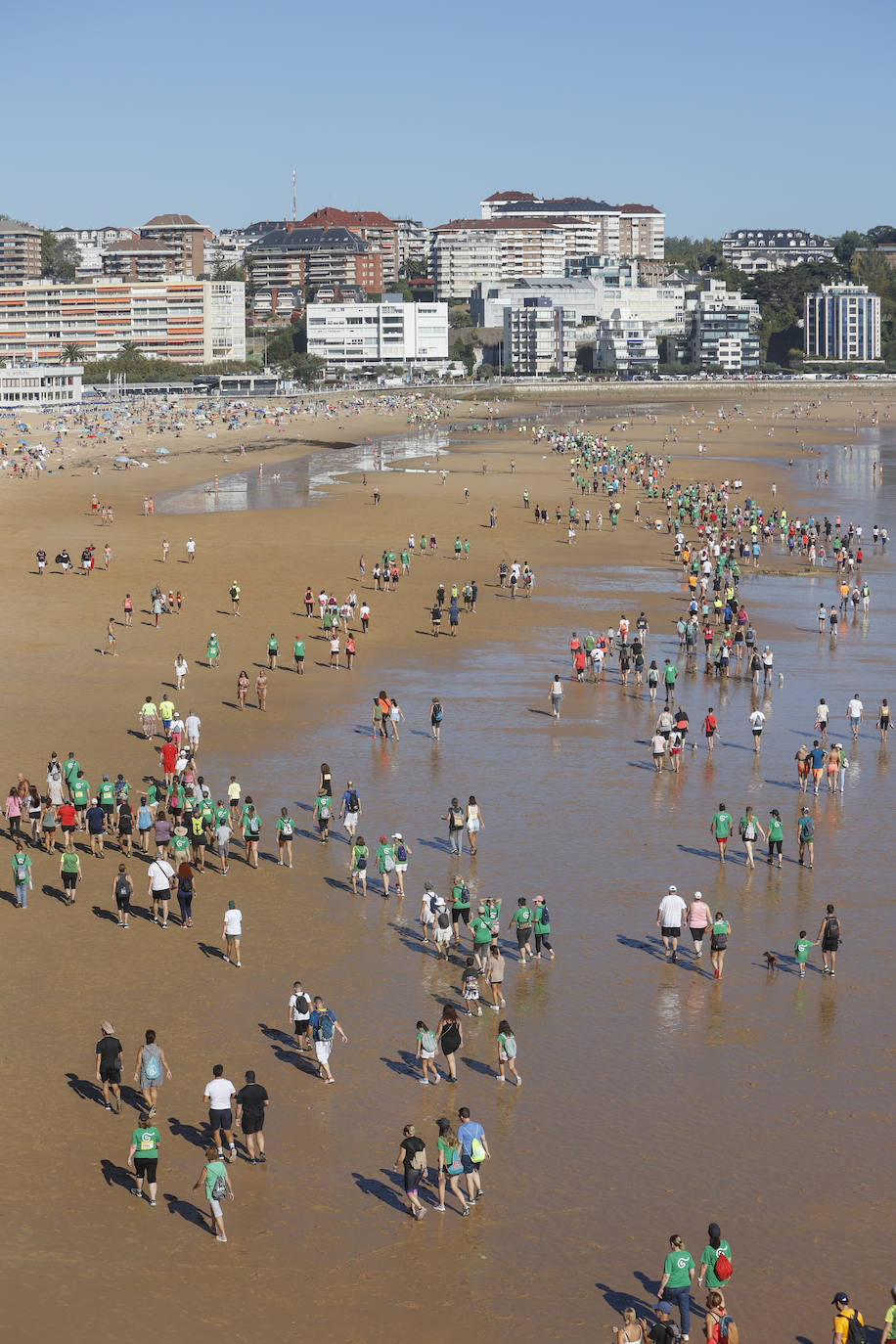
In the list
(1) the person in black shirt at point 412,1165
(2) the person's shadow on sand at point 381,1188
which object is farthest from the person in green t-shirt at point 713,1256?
(2) the person's shadow on sand at point 381,1188

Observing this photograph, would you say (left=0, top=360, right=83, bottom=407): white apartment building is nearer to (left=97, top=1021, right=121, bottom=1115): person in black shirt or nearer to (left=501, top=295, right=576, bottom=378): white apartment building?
(left=501, top=295, right=576, bottom=378): white apartment building

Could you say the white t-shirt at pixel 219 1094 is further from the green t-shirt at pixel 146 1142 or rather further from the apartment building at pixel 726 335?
the apartment building at pixel 726 335

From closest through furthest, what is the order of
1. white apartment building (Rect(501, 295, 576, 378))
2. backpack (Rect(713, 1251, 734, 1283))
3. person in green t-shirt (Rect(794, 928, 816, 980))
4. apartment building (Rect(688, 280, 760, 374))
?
backpack (Rect(713, 1251, 734, 1283)) < person in green t-shirt (Rect(794, 928, 816, 980)) < apartment building (Rect(688, 280, 760, 374)) < white apartment building (Rect(501, 295, 576, 378))

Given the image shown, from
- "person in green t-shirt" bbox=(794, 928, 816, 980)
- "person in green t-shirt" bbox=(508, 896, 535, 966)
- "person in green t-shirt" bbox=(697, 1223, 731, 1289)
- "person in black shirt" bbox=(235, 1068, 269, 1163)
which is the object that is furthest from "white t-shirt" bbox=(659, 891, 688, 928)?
"person in green t-shirt" bbox=(697, 1223, 731, 1289)

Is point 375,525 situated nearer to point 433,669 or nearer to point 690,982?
point 433,669

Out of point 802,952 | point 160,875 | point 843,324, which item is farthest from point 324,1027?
point 843,324

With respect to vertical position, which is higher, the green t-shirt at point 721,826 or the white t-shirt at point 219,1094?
the green t-shirt at point 721,826

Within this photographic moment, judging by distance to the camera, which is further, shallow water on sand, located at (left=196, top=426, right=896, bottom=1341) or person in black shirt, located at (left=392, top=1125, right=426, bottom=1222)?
person in black shirt, located at (left=392, top=1125, right=426, bottom=1222)

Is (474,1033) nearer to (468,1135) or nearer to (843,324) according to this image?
(468,1135)
